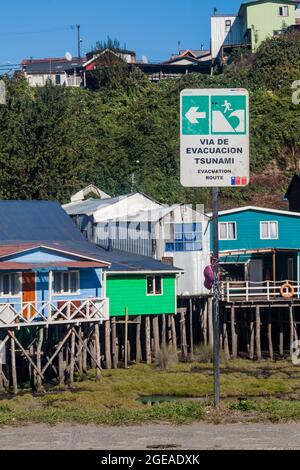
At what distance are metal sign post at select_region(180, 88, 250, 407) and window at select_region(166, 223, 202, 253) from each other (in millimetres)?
25712

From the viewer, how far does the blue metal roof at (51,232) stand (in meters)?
42.5

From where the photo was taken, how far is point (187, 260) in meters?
46.9

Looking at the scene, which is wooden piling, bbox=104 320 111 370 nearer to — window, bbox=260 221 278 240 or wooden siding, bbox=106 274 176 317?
wooden siding, bbox=106 274 176 317

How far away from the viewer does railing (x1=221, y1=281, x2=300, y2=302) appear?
45.2 m

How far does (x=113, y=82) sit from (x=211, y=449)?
65217mm

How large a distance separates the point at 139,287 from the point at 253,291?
22.4 feet

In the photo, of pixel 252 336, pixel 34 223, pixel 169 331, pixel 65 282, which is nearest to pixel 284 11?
pixel 252 336

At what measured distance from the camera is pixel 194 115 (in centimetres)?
2072

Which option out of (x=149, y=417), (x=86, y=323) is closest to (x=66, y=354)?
(x=86, y=323)

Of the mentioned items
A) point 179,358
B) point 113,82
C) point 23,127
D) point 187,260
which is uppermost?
point 113,82

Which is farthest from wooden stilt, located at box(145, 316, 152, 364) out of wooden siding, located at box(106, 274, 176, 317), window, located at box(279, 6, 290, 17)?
window, located at box(279, 6, 290, 17)

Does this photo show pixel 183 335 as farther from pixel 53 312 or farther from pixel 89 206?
pixel 89 206

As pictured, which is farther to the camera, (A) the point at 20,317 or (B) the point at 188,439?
(A) the point at 20,317

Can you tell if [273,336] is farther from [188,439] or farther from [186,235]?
[188,439]
